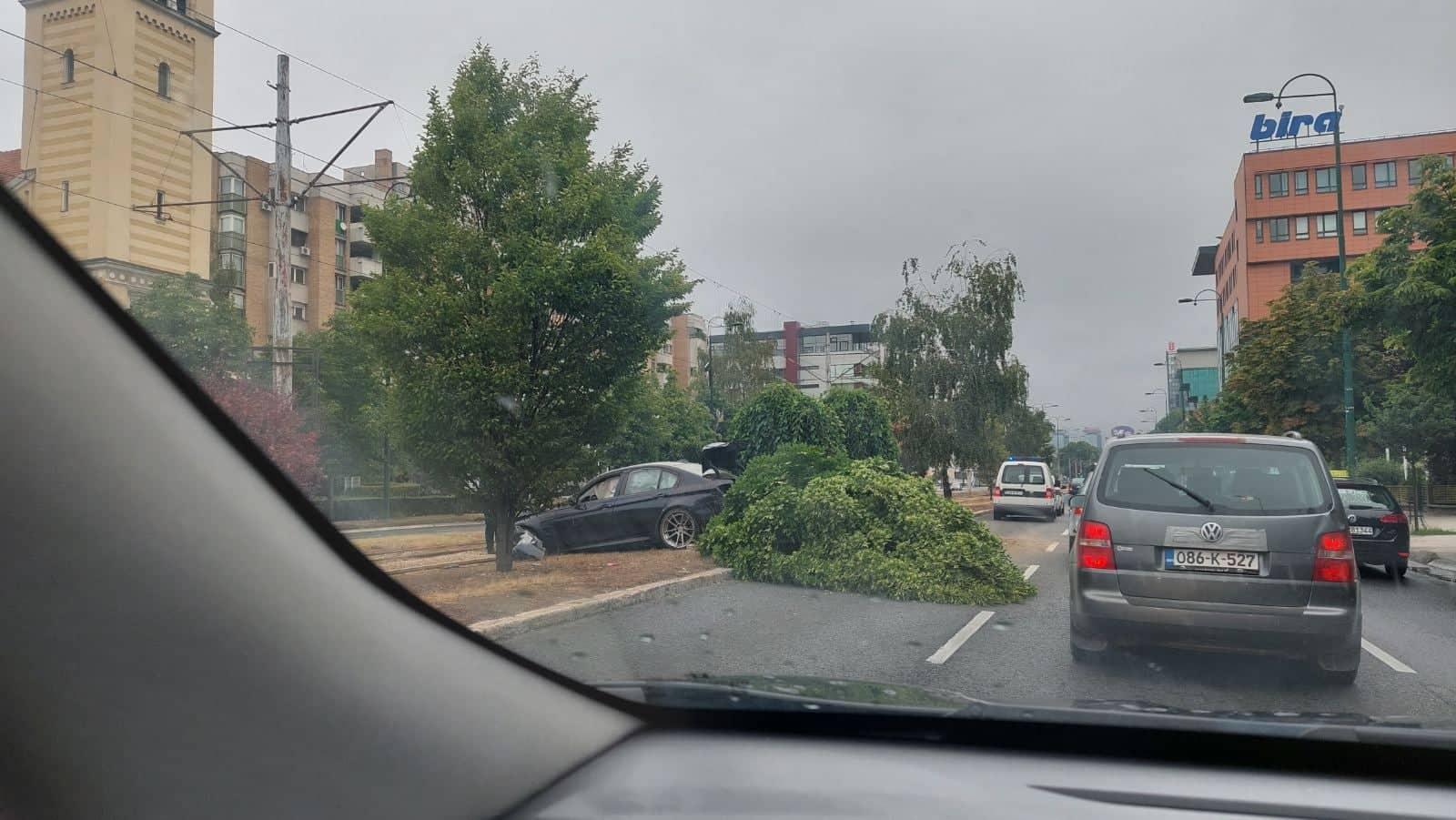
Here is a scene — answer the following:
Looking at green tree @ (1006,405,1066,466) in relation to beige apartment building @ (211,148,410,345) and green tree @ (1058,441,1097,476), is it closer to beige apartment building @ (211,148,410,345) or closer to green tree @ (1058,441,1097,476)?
beige apartment building @ (211,148,410,345)

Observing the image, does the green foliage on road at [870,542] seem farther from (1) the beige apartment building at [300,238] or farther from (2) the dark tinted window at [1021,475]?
(2) the dark tinted window at [1021,475]

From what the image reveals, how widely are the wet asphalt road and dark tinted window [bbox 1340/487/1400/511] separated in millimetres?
5640

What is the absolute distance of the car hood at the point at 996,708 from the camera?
1847 mm

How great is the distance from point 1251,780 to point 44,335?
2.15 metres

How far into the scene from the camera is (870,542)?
8.33m

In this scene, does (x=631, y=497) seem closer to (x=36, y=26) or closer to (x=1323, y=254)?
(x=36, y=26)

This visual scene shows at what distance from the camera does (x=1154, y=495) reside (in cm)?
573

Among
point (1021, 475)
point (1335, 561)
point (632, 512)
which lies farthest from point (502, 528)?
point (1021, 475)

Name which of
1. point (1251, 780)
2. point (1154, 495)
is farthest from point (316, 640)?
point (1154, 495)

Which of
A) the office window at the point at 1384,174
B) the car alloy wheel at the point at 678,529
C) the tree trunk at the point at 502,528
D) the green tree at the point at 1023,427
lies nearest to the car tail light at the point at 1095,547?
the tree trunk at the point at 502,528

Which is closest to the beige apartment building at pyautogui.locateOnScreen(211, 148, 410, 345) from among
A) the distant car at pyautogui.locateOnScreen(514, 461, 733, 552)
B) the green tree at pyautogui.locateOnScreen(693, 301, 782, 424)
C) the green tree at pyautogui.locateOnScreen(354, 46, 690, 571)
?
the green tree at pyautogui.locateOnScreen(354, 46, 690, 571)

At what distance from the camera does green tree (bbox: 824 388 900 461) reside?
846 inches

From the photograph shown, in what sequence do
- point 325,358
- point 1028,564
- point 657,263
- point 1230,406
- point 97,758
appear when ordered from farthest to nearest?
point 1230,406, point 1028,564, point 657,263, point 325,358, point 97,758

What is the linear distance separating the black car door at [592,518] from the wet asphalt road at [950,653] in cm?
135
